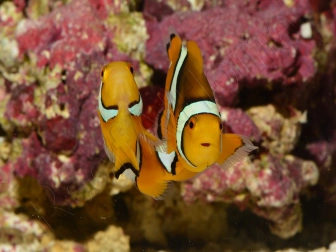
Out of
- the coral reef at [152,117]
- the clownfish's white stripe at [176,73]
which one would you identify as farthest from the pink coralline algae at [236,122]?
the clownfish's white stripe at [176,73]

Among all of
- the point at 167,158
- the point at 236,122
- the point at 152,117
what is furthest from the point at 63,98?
the point at 236,122

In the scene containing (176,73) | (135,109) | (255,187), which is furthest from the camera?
(255,187)

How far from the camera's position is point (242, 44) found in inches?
79.1

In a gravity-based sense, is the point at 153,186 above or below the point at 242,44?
below

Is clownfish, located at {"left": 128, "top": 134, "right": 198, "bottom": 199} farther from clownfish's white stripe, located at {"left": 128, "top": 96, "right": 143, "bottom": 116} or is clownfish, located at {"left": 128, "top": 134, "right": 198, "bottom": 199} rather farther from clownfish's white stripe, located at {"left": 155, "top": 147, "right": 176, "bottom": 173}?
clownfish's white stripe, located at {"left": 128, "top": 96, "right": 143, "bottom": 116}

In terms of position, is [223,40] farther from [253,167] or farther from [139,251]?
[139,251]

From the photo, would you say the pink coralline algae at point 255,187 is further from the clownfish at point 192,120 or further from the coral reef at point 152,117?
the clownfish at point 192,120

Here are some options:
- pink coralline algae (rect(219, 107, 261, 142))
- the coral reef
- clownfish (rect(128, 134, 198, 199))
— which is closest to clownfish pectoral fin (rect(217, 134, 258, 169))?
clownfish (rect(128, 134, 198, 199))

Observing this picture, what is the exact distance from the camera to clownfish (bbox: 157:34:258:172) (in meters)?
1.11

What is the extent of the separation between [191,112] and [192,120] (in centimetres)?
6

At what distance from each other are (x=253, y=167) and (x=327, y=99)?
0.92m

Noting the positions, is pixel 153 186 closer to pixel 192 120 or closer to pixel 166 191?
pixel 166 191

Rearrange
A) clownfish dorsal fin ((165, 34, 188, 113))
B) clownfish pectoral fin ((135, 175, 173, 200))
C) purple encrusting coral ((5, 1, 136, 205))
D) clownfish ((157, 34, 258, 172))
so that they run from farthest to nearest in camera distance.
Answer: purple encrusting coral ((5, 1, 136, 205)) → clownfish pectoral fin ((135, 175, 173, 200)) → clownfish dorsal fin ((165, 34, 188, 113)) → clownfish ((157, 34, 258, 172))

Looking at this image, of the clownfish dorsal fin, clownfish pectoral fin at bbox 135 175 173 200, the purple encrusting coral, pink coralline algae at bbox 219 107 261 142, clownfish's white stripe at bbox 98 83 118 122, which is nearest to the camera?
the clownfish dorsal fin
